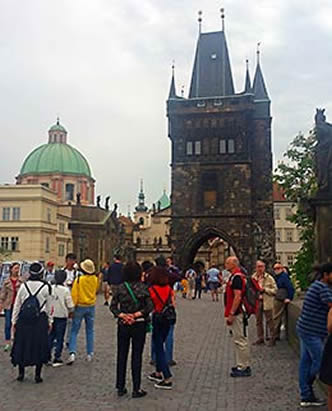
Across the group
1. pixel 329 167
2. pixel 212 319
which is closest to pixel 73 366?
pixel 329 167

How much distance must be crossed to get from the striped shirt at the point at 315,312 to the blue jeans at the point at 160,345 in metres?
2.15

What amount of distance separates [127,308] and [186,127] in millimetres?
43461

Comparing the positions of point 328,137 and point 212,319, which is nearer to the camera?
point 328,137

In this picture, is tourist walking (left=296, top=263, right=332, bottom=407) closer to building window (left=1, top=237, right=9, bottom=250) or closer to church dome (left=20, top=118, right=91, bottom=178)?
building window (left=1, top=237, right=9, bottom=250)

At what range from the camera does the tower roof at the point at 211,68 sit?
52375 millimetres

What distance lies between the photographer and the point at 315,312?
6762 millimetres

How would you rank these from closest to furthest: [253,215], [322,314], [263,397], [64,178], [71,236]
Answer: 1. [322,314]
2. [263,397]
3. [253,215]
4. [71,236]
5. [64,178]

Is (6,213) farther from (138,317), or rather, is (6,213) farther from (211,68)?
(138,317)

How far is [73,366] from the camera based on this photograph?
378 inches

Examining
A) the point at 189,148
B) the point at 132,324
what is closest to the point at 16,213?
the point at 189,148

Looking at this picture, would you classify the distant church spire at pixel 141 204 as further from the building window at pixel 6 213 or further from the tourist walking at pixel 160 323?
the tourist walking at pixel 160 323

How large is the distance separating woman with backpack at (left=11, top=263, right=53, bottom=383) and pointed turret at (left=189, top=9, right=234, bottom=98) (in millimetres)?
45115

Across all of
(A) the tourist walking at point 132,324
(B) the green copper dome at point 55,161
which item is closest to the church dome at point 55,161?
(B) the green copper dome at point 55,161

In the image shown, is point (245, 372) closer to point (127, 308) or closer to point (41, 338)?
point (127, 308)
